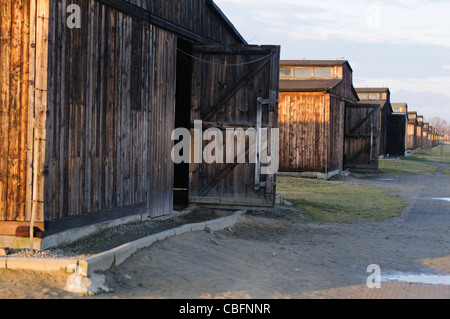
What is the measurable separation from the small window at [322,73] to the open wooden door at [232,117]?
18.1 m

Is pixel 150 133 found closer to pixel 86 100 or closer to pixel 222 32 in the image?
pixel 86 100

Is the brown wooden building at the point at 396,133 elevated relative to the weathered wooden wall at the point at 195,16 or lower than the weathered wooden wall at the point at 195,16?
lower

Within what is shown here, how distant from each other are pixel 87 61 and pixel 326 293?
4.76 metres

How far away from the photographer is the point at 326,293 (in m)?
6.88

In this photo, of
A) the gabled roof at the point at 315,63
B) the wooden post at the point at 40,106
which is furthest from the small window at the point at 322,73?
the wooden post at the point at 40,106

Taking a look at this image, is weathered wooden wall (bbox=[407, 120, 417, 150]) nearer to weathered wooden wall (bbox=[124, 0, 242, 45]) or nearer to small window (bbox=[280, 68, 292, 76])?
small window (bbox=[280, 68, 292, 76])

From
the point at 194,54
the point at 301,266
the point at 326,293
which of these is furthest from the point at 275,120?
the point at 326,293

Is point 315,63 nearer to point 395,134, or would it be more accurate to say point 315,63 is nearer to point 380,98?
point 380,98

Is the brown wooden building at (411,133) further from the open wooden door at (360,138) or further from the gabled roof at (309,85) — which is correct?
the gabled roof at (309,85)

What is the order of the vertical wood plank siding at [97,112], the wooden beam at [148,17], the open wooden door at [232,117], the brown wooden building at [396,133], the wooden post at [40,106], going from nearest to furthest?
the wooden post at [40,106], the vertical wood plank siding at [97,112], the wooden beam at [148,17], the open wooden door at [232,117], the brown wooden building at [396,133]

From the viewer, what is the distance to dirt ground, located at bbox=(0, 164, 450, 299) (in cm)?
658

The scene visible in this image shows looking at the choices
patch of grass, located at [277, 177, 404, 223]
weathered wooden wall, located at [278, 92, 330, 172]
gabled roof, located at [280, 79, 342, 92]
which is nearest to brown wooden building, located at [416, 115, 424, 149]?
gabled roof, located at [280, 79, 342, 92]

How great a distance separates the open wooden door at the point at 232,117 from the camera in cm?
1200

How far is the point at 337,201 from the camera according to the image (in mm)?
17609
